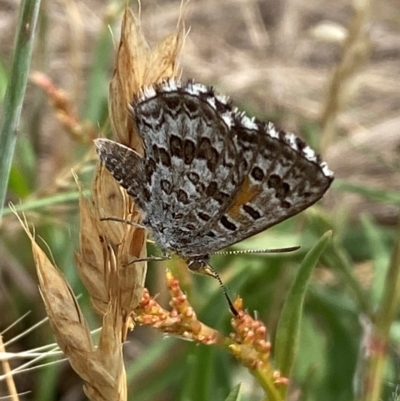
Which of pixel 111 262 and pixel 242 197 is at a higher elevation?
pixel 242 197

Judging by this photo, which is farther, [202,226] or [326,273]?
[326,273]

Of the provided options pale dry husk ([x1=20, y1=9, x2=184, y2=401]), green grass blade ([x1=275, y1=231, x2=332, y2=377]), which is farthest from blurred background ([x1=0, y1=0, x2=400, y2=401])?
Result: green grass blade ([x1=275, y1=231, x2=332, y2=377])

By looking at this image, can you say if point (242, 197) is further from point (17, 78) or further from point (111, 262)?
point (17, 78)

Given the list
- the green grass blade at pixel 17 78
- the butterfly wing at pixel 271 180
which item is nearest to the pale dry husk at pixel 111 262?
the green grass blade at pixel 17 78

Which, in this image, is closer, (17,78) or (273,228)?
(17,78)

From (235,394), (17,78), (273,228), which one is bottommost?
(235,394)

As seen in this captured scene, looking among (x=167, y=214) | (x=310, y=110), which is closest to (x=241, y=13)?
(x=310, y=110)

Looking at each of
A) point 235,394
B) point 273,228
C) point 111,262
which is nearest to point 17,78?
point 111,262

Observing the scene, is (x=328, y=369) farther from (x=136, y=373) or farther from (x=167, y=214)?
(x=167, y=214)
